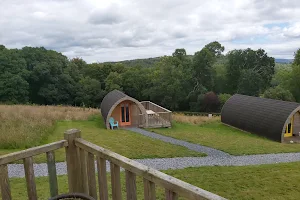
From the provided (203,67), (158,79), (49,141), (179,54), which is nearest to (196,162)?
(49,141)

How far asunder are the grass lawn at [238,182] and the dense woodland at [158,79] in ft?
105

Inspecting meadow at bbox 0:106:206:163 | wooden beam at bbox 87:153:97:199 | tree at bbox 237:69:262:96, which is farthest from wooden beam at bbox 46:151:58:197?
tree at bbox 237:69:262:96

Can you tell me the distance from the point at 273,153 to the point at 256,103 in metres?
8.96

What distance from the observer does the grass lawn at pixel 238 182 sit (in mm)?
6418

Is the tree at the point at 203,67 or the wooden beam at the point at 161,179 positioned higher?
the tree at the point at 203,67

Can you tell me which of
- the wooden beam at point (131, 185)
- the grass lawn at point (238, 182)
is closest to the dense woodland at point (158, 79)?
the grass lawn at point (238, 182)

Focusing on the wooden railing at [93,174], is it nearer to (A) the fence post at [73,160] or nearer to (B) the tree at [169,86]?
(A) the fence post at [73,160]

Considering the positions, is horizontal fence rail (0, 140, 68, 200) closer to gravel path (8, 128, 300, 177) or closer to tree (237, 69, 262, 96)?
gravel path (8, 128, 300, 177)

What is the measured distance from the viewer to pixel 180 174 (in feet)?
26.5

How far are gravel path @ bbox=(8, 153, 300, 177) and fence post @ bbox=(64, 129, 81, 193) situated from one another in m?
4.85

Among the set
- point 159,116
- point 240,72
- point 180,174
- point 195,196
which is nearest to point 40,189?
point 180,174

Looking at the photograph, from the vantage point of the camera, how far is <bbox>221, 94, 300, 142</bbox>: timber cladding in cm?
1717

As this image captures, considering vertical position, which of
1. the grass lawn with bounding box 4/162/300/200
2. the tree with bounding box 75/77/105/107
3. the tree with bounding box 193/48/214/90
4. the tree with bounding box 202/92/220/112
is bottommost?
the tree with bounding box 202/92/220/112

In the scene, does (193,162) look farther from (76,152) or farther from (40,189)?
(76,152)
